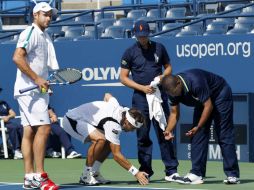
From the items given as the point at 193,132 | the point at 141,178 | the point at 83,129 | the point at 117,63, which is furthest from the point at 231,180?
the point at 117,63

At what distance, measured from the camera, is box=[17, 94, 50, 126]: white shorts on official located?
34.1 ft

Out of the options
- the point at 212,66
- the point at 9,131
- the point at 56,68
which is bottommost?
the point at 9,131

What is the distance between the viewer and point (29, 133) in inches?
415

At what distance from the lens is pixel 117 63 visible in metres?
16.2

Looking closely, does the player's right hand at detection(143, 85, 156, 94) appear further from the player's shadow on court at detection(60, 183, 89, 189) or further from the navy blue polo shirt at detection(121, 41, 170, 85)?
the player's shadow on court at detection(60, 183, 89, 189)

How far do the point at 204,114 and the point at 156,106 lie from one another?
84cm

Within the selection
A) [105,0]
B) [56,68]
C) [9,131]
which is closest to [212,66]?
[9,131]

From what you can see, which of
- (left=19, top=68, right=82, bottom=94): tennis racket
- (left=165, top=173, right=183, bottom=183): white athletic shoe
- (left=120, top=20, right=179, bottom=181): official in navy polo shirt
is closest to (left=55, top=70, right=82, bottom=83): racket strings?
(left=19, top=68, right=82, bottom=94): tennis racket

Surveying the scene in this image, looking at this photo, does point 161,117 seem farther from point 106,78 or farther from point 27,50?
point 106,78

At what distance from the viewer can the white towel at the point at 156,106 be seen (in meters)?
11.3

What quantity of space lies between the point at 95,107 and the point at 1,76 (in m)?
6.31

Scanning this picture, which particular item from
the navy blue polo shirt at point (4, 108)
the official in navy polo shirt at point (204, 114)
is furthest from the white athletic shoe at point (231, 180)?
the navy blue polo shirt at point (4, 108)

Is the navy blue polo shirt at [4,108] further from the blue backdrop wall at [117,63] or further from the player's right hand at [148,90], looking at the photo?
the player's right hand at [148,90]

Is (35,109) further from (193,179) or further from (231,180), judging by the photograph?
(231,180)
